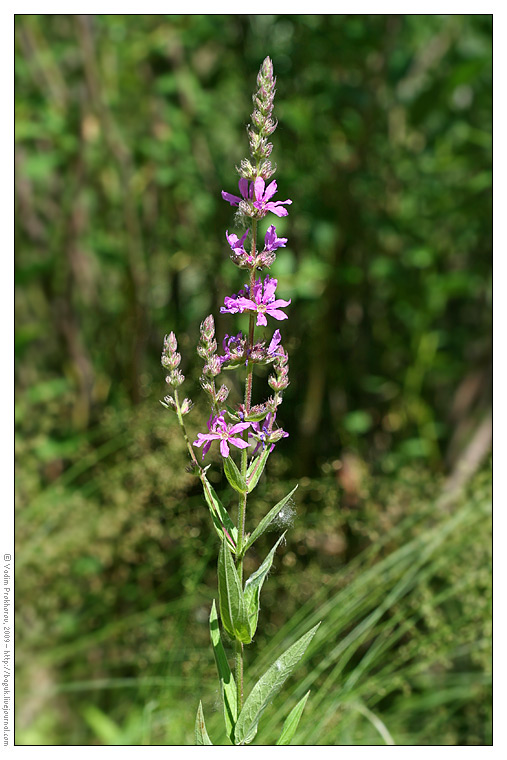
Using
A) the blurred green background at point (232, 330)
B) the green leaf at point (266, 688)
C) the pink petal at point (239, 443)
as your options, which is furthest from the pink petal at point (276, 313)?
the blurred green background at point (232, 330)

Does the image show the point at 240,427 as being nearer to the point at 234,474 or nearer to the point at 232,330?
the point at 234,474

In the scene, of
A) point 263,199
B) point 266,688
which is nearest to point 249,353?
point 263,199

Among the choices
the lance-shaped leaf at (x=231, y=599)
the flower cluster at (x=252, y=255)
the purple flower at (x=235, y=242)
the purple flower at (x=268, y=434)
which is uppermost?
the purple flower at (x=235, y=242)

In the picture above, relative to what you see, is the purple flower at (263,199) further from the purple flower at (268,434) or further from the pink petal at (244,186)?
the purple flower at (268,434)

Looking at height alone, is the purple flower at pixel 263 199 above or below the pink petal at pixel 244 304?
above

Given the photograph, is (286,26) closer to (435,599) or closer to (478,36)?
(478,36)

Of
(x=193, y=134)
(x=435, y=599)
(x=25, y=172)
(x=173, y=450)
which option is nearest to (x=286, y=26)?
(x=193, y=134)
